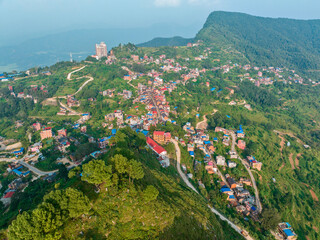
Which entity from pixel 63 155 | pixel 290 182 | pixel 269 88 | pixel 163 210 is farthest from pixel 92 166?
pixel 269 88

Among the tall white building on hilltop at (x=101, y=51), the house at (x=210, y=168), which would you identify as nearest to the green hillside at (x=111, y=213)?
the house at (x=210, y=168)

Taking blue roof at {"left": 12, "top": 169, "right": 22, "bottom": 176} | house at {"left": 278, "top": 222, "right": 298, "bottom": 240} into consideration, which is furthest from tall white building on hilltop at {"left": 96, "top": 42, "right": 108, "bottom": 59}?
house at {"left": 278, "top": 222, "right": 298, "bottom": 240}

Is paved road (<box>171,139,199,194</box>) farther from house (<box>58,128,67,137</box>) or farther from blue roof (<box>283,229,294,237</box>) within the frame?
house (<box>58,128,67,137</box>)

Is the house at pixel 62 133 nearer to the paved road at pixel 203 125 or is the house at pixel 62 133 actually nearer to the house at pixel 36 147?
the house at pixel 36 147

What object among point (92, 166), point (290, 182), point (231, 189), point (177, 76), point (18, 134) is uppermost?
point (92, 166)

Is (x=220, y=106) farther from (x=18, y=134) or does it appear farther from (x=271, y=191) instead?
(x=18, y=134)
